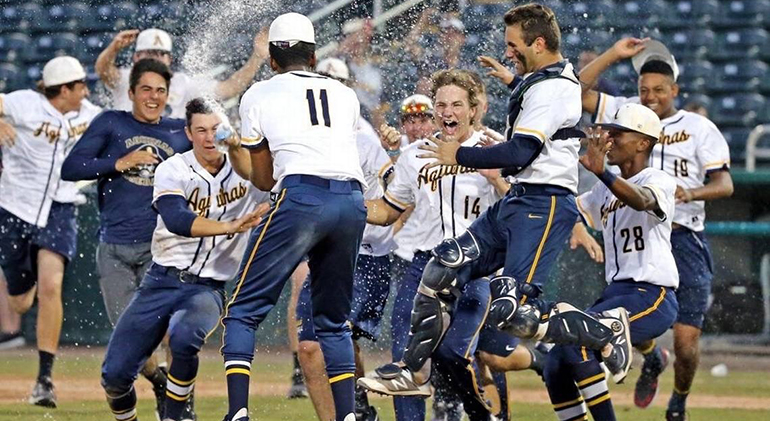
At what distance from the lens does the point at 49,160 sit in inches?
448

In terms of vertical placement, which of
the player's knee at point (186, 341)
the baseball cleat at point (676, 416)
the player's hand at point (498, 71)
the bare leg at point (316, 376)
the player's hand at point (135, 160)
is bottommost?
the baseball cleat at point (676, 416)

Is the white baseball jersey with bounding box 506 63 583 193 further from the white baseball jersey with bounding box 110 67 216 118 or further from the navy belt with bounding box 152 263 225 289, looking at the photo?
the white baseball jersey with bounding box 110 67 216 118

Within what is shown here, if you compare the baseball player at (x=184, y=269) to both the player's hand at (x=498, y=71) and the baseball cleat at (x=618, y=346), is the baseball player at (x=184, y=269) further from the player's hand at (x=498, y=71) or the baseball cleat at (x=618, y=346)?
the baseball cleat at (x=618, y=346)

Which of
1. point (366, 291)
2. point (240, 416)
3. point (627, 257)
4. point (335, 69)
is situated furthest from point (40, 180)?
point (627, 257)

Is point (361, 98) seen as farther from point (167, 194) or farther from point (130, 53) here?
point (167, 194)

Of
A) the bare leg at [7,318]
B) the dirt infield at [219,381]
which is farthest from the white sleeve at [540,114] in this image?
the bare leg at [7,318]

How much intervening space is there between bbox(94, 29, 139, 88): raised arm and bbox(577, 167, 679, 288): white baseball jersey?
15.0 ft

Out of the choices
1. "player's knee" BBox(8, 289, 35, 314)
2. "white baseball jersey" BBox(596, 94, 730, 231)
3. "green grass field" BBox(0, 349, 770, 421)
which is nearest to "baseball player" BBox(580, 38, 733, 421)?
"white baseball jersey" BBox(596, 94, 730, 231)

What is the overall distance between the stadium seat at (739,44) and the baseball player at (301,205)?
11.5 m

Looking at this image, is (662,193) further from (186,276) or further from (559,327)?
(186,276)

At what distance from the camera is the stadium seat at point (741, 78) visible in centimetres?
1739

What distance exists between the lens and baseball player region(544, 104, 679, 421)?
23.1 feet

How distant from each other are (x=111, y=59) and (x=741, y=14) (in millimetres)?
9381

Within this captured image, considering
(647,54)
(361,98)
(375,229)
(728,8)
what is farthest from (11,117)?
(728,8)
